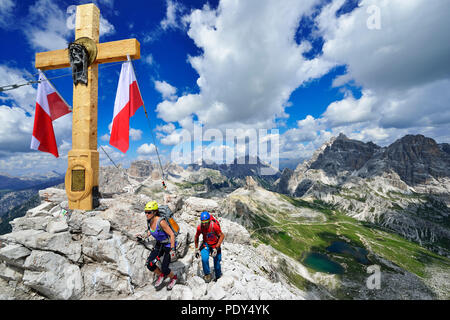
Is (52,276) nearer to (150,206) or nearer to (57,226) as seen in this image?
(57,226)

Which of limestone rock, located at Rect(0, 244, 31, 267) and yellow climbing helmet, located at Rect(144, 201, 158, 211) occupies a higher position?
yellow climbing helmet, located at Rect(144, 201, 158, 211)

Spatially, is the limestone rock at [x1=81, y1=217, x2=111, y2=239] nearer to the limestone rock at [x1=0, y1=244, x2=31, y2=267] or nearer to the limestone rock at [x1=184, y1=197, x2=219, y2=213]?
the limestone rock at [x1=0, y1=244, x2=31, y2=267]

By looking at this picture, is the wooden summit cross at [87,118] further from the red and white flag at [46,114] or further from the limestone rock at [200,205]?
the limestone rock at [200,205]

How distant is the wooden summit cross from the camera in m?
10.4

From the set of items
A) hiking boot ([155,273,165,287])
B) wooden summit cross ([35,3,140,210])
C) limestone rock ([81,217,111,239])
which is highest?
wooden summit cross ([35,3,140,210])

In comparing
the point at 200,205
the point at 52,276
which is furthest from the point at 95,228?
the point at 200,205

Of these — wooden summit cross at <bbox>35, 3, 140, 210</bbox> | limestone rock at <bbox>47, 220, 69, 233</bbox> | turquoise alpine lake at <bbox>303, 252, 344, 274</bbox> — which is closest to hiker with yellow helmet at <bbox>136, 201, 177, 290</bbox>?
limestone rock at <bbox>47, 220, 69, 233</bbox>

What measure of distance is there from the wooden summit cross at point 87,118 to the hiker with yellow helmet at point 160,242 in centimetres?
442

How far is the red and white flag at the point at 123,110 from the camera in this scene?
10.4 metres

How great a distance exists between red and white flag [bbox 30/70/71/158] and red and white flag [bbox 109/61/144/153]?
4572 mm

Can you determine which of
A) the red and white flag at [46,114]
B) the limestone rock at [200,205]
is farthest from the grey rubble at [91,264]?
the limestone rock at [200,205]

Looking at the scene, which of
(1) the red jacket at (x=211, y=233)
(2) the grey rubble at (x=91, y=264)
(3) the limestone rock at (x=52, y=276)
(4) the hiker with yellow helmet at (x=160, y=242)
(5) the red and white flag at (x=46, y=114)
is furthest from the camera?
(5) the red and white flag at (x=46, y=114)
